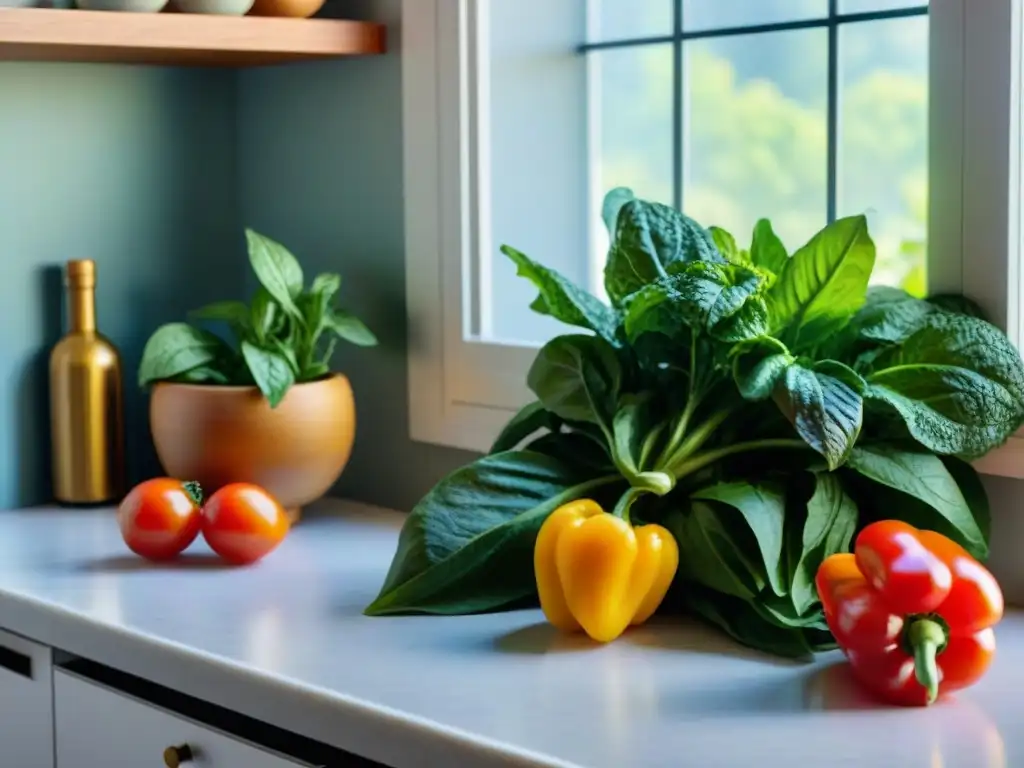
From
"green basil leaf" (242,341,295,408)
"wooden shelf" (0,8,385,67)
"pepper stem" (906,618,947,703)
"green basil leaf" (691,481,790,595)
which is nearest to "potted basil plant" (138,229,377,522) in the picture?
"green basil leaf" (242,341,295,408)

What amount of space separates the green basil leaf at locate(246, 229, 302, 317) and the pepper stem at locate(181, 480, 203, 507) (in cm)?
25

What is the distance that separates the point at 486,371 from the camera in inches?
72.4

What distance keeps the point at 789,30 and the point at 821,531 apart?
610 mm

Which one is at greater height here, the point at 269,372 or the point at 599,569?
the point at 269,372

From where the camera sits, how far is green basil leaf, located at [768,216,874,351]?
141 centimetres

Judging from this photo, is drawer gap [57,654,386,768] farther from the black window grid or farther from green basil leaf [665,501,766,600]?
the black window grid

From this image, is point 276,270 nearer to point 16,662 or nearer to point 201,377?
point 201,377

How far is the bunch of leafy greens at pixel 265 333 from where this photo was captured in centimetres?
180

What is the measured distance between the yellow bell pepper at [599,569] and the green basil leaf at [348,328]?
20.8 inches

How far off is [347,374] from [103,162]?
40 centimetres

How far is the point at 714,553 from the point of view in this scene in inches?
54.1

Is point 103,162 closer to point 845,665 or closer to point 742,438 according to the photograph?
point 742,438

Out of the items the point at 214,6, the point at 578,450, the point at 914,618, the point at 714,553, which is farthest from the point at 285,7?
the point at 914,618

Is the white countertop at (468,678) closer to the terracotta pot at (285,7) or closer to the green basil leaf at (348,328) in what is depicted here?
the green basil leaf at (348,328)
